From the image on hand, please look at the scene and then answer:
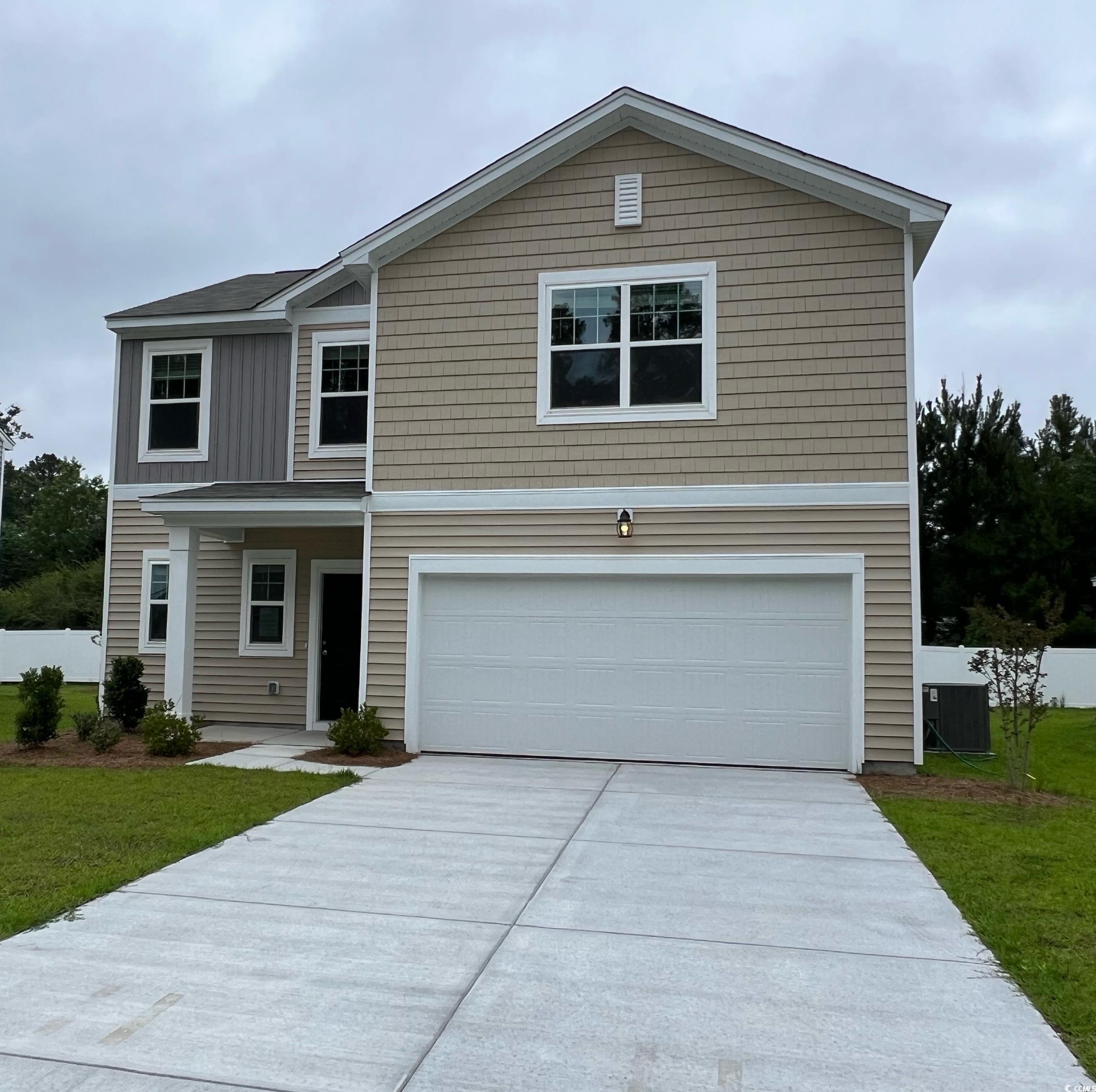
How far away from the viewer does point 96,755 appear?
9.84 meters

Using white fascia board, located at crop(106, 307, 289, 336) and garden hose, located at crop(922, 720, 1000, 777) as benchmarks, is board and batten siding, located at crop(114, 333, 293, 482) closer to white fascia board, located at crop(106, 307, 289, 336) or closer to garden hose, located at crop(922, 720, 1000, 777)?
white fascia board, located at crop(106, 307, 289, 336)

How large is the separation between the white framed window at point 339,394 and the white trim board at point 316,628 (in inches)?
53.6

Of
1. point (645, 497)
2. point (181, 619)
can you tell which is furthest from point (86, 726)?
point (645, 497)

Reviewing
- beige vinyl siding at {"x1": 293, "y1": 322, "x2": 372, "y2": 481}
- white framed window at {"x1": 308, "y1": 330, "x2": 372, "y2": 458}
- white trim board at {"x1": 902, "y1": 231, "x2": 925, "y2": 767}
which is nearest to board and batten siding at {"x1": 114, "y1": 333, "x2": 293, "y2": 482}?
beige vinyl siding at {"x1": 293, "y1": 322, "x2": 372, "y2": 481}

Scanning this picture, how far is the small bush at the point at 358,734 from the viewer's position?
31.8ft

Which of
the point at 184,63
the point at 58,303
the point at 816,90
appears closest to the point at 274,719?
the point at 184,63

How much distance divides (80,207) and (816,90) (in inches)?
640

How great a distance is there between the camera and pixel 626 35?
14.5 metres

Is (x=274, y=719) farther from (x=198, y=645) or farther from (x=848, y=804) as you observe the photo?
(x=848, y=804)

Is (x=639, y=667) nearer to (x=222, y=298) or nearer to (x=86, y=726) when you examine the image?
(x=86, y=726)

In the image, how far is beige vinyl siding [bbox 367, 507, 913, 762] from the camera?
9172mm

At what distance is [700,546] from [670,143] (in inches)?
172

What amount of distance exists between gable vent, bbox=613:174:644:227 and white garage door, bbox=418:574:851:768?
3.83 metres

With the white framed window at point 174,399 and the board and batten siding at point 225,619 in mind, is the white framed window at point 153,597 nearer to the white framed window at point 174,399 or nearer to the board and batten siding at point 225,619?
the board and batten siding at point 225,619
